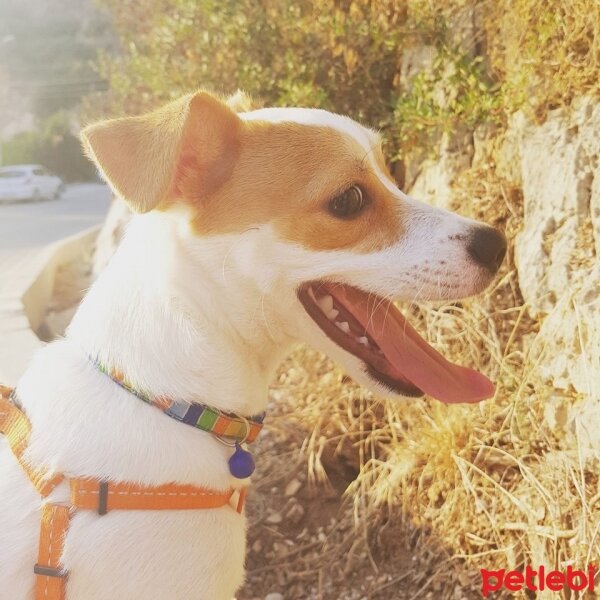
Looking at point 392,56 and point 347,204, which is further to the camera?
point 392,56

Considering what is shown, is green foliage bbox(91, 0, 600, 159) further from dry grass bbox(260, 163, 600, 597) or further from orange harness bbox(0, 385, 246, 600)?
orange harness bbox(0, 385, 246, 600)

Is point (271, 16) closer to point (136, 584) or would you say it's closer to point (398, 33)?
point (398, 33)

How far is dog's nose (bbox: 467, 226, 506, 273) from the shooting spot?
67.0 inches

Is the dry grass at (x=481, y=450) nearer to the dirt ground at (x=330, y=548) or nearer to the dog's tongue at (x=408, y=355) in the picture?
the dirt ground at (x=330, y=548)

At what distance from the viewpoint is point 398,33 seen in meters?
3.29

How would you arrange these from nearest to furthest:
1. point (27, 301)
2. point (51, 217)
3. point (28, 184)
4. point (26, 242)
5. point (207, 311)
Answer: point (207, 311), point (27, 301), point (26, 242), point (51, 217), point (28, 184)

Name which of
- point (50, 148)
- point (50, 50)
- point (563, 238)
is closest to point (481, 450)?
point (563, 238)

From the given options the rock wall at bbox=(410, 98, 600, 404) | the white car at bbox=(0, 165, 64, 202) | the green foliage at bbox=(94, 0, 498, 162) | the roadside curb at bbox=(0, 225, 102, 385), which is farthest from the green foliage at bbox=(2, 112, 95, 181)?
the rock wall at bbox=(410, 98, 600, 404)

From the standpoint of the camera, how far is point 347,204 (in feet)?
5.62

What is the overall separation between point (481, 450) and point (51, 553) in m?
1.53

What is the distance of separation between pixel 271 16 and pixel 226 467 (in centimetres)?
291

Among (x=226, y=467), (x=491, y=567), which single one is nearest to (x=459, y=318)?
(x=491, y=567)

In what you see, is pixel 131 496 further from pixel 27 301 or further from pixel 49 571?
pixel 27 301

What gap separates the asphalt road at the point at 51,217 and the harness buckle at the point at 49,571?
5.88m
